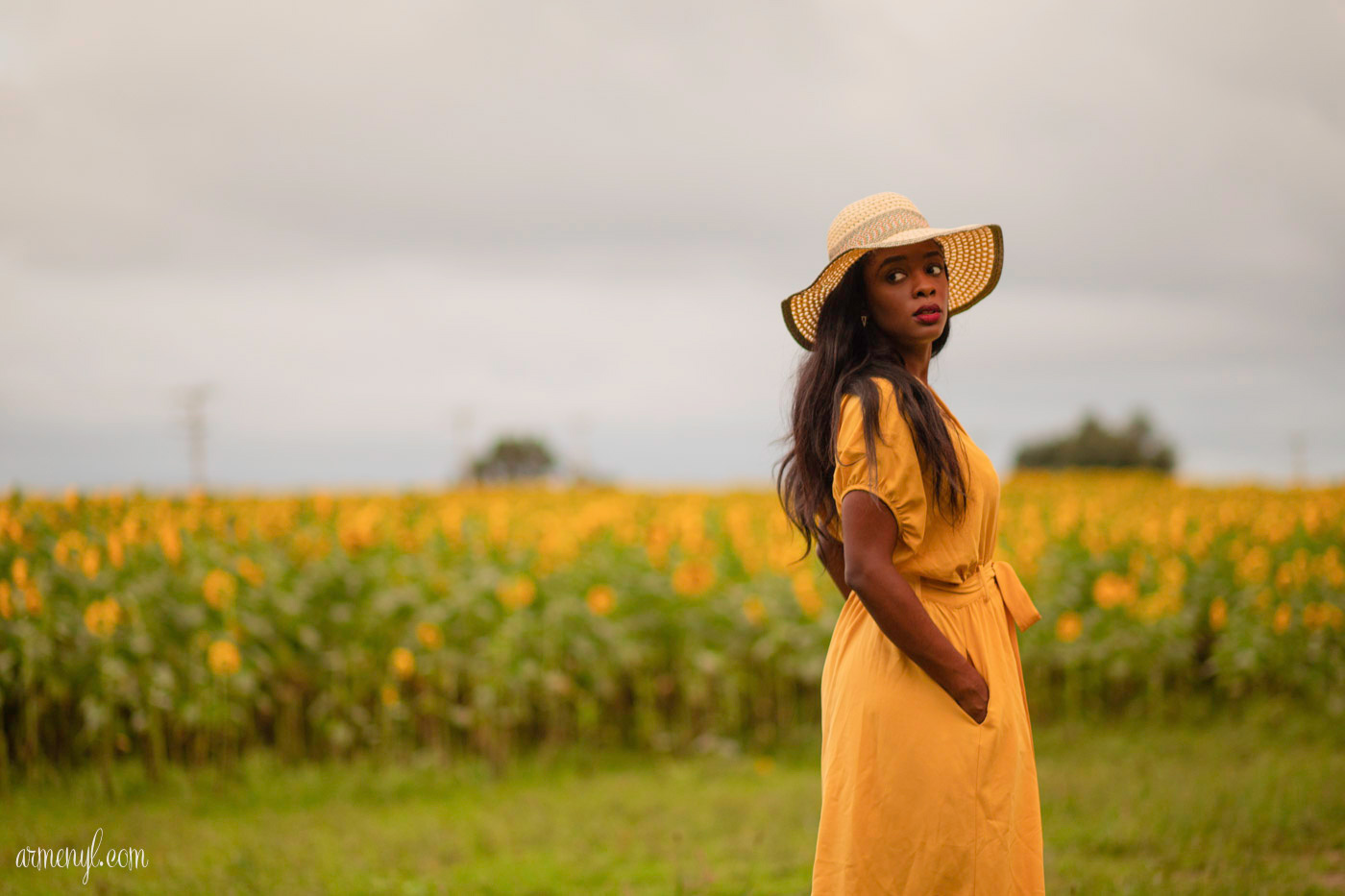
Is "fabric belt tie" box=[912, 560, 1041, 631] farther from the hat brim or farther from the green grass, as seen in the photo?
the green grass

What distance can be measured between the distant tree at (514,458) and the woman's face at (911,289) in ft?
124

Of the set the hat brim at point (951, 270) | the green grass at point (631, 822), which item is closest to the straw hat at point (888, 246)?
the hat brim at point (951, 270)

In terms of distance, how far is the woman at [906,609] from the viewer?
71.1 inches

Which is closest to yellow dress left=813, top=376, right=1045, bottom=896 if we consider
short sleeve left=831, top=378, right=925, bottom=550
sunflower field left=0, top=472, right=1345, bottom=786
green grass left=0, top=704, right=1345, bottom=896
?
short sleeve left=831, top=378, right=925, bottom=550

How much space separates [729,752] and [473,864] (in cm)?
194

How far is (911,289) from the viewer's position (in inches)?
77.4

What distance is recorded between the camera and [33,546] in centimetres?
508

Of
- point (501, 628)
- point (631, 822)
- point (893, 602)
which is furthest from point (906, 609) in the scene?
point (501, 628)

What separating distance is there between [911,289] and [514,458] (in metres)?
40.3

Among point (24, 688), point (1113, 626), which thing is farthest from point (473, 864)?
point (1113, 626)

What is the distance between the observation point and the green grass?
355 cm

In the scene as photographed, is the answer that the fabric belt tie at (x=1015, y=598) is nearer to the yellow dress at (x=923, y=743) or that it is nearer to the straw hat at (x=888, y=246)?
the yellow dress at (x=923, y=743)

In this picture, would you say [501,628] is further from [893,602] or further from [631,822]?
[893,602]

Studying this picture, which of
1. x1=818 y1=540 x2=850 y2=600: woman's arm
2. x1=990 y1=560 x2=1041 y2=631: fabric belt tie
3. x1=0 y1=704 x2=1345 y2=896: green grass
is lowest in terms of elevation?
x1=0 y1=704 x2=1345 y2=896: green grass
